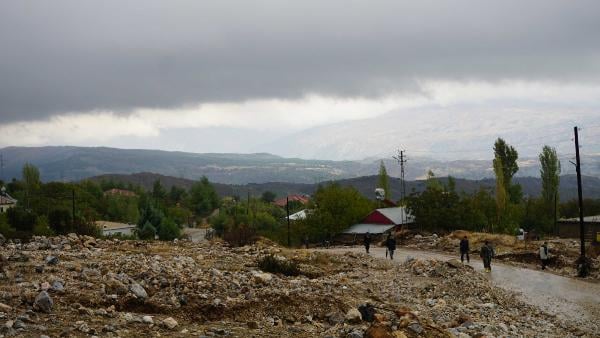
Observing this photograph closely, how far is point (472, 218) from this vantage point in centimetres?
6525

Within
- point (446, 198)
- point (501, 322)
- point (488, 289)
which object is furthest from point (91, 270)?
point (446, 198)

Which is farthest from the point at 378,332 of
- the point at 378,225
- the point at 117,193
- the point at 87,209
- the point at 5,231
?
the point at 117,193

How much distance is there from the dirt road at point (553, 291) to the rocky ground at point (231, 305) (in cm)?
106

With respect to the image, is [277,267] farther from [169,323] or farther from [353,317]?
[169,323]

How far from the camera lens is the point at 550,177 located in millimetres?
98688

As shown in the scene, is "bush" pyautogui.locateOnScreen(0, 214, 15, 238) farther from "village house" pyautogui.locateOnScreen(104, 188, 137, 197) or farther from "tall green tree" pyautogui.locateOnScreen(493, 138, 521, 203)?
"village house" pyautogui.locateOnScreen(104, 188, 137, 197)

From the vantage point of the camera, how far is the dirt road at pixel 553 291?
2425 cm

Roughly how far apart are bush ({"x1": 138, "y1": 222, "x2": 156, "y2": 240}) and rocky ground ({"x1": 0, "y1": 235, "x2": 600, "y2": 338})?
50246mm

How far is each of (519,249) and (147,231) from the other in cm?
4902

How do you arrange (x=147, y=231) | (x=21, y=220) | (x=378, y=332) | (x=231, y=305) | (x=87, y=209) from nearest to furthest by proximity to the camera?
1. (x=378, y=332)
2. (x=231, y=305)
3. (x=21, y=220)
4. (x=147, y=231)
5. (x=87, y=209)

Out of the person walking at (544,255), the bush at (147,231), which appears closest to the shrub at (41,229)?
the bush at (147,231)

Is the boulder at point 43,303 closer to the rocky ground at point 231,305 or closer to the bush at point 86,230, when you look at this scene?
the rocky ground at point 231,305

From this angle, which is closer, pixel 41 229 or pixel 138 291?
pixel 138 291

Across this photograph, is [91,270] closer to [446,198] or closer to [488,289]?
[488,289]
